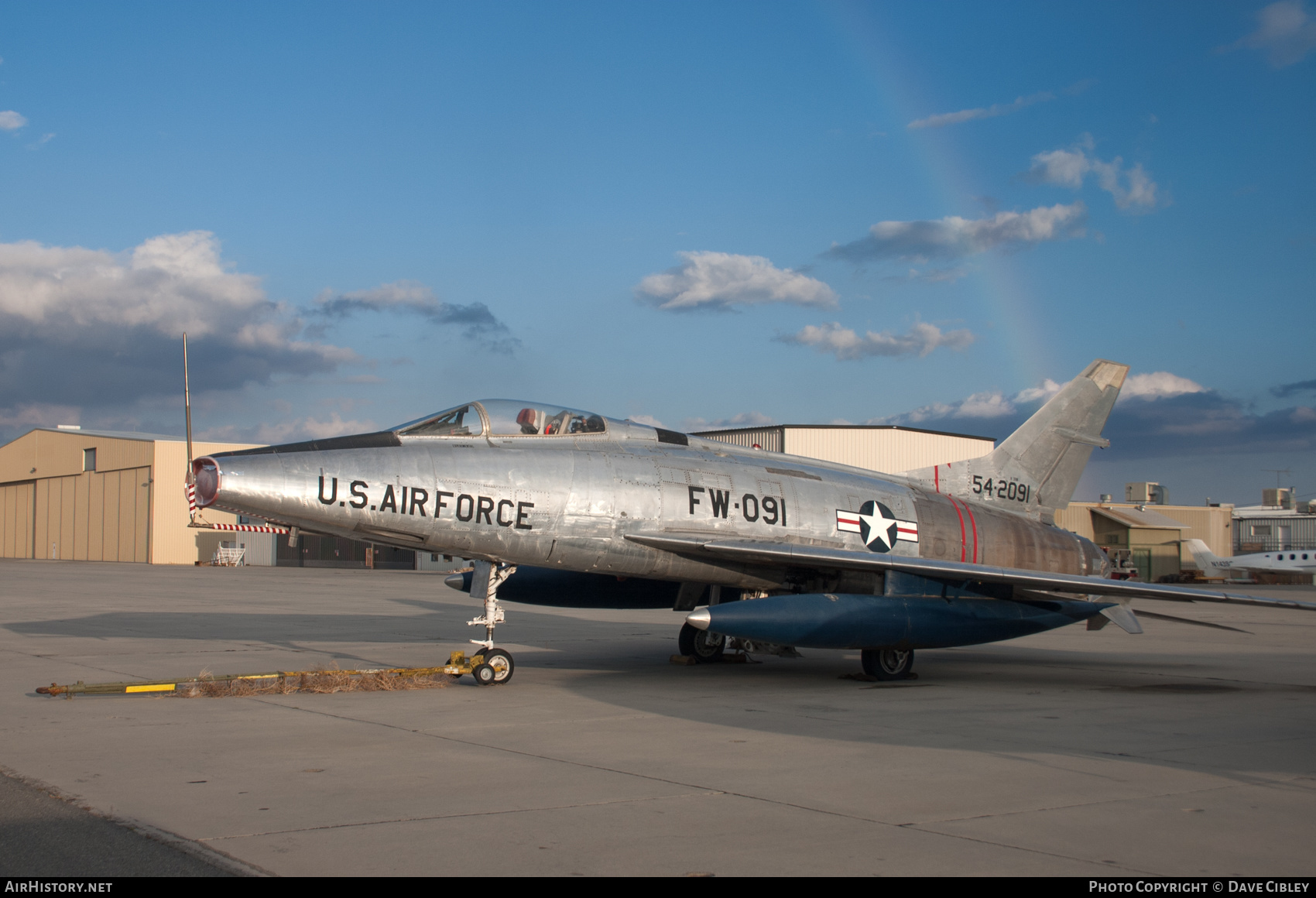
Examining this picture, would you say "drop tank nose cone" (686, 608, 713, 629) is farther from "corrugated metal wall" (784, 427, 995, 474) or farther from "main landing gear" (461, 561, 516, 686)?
"corrugated metal wall" (784, 427, 995, 474)

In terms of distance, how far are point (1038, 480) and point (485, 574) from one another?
31.4 feet

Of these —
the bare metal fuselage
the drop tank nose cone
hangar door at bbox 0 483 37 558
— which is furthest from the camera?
hangar door at bbox 0 483 37 558

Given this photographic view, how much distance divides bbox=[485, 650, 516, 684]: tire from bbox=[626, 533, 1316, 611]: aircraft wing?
1.90 m

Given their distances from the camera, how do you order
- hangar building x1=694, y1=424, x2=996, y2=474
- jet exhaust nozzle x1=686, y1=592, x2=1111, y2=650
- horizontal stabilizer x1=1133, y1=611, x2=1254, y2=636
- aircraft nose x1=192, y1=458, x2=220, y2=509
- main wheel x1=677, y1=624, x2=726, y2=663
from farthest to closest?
hangar building x1=694, y1=424, x2=996, y2=474 → main wheel x1=677, y1=624, x2=726, y2=663 → horizontal stabilizer x1=1133, y1=611, x2=1254, y2=636 → jet exhaust nozzle x1=686, y1=592, x2=1111, y2=650 → aircraft nose x1=192, y1=458, x2=220, y2=509

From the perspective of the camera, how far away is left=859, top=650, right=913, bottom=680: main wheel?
492 inches

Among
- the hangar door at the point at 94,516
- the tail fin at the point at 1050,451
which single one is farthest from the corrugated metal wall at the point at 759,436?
the hangar door at the point at 94,516

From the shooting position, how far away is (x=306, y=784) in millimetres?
6398

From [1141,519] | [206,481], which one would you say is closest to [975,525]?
[206,481]

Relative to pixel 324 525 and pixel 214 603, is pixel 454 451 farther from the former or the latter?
pixel 214 603

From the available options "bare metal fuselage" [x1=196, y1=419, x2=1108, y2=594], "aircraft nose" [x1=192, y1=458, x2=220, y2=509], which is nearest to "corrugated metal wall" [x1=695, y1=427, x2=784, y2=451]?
"bare metal fuselage" [x1=196, y1=419, x2=1108, y2=594]

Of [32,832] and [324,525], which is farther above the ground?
[324,525]

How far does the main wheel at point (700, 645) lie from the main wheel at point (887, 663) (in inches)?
96.7

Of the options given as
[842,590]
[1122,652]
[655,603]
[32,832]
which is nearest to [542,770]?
[32,832]

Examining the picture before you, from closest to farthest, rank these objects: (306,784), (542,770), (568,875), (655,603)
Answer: (568,875), (306,784), (542,770), (655,603)
